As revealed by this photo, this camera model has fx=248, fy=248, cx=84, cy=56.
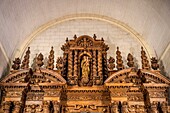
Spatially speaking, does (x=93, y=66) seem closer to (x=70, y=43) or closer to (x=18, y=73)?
(x=70, y=43)

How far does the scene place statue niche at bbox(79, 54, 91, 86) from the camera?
20.9ft

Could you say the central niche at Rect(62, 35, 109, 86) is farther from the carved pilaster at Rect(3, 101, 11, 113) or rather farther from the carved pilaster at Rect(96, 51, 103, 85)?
the carved pilaster at Rect(3, 101, 11, 113)

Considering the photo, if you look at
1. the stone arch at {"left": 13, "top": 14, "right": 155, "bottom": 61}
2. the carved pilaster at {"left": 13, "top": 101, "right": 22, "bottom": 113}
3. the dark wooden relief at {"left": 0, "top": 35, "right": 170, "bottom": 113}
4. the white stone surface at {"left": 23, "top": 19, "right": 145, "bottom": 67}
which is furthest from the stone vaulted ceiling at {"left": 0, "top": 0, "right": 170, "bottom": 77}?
the carved pilaster at {"left": 13, "top": 101, "right": 22, "bottom": 113}

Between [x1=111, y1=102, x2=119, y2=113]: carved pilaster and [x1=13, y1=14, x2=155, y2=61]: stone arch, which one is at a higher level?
[x1=13, y1=14, x2=155, y2=61]: stone arch

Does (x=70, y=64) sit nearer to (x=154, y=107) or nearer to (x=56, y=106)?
(x=56, y=106)

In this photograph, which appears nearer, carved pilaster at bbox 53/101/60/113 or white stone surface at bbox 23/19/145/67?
carved pilaster at bbox 53/101/60/113

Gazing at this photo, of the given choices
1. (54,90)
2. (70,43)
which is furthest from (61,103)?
(70,43)

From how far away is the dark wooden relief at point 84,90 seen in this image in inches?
234

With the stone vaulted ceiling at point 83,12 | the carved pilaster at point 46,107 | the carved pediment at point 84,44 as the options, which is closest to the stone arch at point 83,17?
the stone vaulted ceiling at point 83,12

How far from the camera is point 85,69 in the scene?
6.59m

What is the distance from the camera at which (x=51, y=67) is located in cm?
661

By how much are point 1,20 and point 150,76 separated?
4.10 m

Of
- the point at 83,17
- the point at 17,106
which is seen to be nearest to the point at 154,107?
the point at 17,106

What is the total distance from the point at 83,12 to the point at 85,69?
249cm
